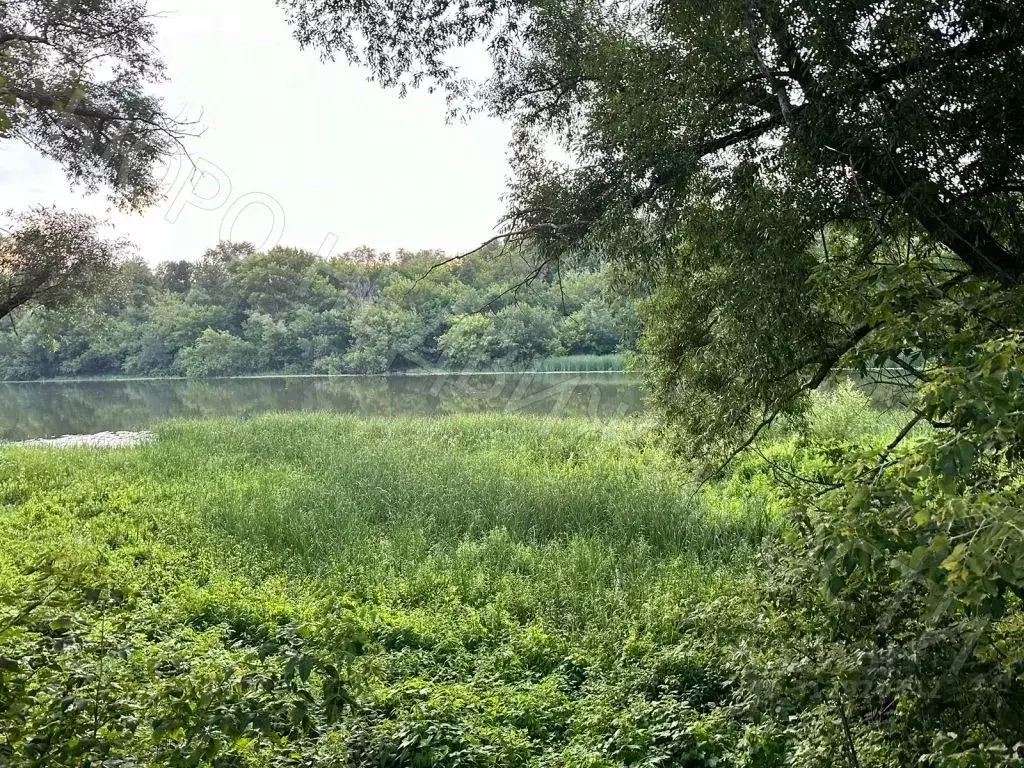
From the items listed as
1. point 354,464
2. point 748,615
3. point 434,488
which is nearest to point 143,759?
point 748,615

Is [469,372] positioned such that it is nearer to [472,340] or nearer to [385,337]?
[385,337]

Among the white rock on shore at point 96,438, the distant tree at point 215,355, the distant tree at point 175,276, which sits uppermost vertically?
the distant tree at point 175,276

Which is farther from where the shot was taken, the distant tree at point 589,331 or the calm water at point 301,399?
the distant tree at point 589,331

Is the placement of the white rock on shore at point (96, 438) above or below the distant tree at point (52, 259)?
below

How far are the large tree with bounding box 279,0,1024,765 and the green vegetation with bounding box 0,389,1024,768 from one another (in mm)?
170

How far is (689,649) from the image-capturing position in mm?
4480

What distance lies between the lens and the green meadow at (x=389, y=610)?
2303 mm

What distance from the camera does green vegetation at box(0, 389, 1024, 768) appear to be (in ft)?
7.41

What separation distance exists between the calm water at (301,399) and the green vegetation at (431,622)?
10059 mm

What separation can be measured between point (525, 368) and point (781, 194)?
33.0 metres

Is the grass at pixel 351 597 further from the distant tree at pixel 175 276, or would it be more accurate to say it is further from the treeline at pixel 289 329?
the distant tree at pixel 175 276

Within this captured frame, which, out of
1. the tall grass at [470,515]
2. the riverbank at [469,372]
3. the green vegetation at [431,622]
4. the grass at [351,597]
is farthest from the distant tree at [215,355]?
the green vegetation at [431,622]

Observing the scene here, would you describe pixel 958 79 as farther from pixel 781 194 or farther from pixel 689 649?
pixel 689 649

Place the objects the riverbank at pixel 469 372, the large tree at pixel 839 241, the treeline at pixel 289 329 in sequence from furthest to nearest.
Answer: the riverbank at pixel 469 372 → the treeline at pixel 289 329 → the large tree at pixel 839 241
